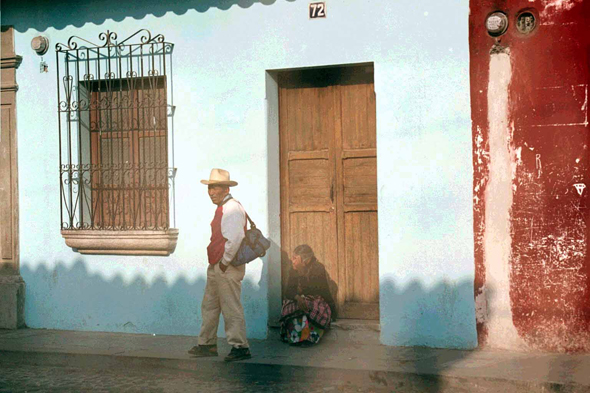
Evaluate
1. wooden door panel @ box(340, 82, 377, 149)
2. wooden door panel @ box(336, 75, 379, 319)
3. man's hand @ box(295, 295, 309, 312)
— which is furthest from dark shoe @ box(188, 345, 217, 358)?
wooden door panel @ box(340, 82, 377, 149)

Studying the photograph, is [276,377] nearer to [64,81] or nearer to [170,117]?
[170,117]

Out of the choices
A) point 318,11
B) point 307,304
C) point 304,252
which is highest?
point 318,11

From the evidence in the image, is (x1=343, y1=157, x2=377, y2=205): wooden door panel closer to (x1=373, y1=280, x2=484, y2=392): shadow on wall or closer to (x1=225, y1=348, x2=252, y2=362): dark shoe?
(x1=373, y1=280, x2=484, y2=392): shadow on wall

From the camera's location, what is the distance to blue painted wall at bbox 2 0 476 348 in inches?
310

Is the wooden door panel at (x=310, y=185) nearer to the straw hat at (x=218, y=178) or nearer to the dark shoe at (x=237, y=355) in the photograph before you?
the straw hat at (x=218, y=178)

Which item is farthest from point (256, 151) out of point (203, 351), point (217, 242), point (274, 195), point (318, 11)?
point (203, 351)

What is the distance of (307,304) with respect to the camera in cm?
805

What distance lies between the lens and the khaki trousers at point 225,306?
749cm

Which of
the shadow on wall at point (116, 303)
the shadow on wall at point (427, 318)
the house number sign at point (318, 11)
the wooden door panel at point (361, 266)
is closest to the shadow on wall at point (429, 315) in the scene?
the shadow on wall at point (427, 318)

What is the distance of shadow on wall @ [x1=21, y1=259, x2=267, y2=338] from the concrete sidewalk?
17cm

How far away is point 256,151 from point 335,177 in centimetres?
82

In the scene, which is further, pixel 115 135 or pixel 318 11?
pixel 115 135

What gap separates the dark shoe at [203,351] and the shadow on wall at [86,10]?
10.9 ft

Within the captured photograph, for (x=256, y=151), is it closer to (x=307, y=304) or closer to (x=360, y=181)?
(x=360, y=181)
